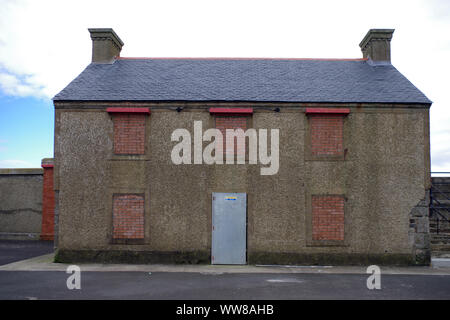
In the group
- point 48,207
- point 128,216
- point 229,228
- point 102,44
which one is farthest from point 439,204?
point 48,207

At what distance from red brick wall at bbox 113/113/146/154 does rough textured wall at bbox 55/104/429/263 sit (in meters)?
0.21

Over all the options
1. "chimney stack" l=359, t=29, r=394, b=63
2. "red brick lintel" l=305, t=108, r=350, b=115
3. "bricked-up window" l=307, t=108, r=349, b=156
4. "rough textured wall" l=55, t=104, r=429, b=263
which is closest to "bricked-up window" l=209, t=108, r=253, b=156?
"rough textured wall" l=55, t=104, r=429, b=263

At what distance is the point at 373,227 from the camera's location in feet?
36.2

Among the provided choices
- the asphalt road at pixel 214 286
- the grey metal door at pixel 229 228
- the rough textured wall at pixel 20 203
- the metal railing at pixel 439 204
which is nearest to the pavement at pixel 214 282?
the asphalt road at pixel 214 286

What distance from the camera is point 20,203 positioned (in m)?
17.7

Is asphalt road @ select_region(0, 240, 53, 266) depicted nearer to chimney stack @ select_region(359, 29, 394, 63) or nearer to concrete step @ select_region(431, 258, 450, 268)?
concrete step @ select_region(431, 258, 450, 268)

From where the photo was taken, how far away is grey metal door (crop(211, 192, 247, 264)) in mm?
11000

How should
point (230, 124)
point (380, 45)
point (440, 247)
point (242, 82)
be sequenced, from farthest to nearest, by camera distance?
point (380, 45) < point (242, 82) < point (440, 247) < point (230, 124)

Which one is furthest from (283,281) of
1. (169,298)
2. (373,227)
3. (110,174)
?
(110,174)

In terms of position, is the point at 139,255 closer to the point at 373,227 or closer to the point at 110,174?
the point at 110,174

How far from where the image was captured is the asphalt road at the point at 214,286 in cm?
752

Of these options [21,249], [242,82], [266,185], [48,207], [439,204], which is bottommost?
[21,249]

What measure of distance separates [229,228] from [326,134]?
14.2 ft

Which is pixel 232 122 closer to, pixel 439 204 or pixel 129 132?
pixel 129 132
